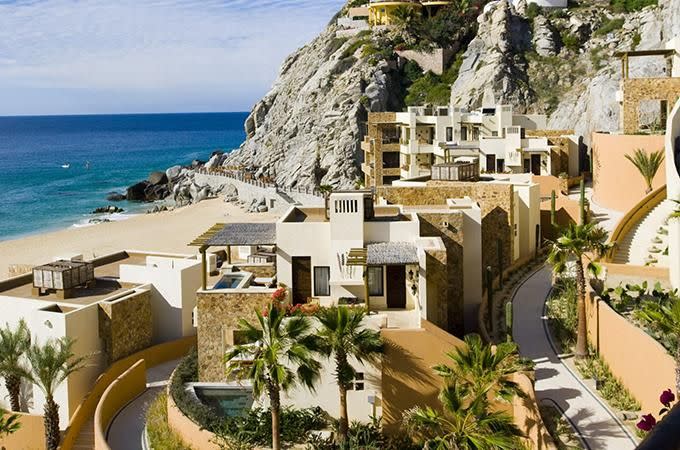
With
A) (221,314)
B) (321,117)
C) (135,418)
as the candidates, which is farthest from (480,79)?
(135,418)

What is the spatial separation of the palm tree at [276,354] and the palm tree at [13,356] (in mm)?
8001

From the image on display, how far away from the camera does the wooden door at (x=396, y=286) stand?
23156 millimetres

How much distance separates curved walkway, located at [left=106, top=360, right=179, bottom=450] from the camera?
70.9 ft

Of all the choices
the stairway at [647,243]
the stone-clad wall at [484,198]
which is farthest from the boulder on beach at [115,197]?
the stairway at [647,243]

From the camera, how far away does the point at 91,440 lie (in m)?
22.7

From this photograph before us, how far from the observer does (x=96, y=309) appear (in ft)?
83.0

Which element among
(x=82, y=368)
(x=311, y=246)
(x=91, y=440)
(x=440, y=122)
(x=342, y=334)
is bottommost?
(x=91, y=440)

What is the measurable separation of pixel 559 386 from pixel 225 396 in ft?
30.9

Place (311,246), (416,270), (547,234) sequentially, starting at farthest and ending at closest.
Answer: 1. (547,234)
2. (311,246)
3. (416,270)

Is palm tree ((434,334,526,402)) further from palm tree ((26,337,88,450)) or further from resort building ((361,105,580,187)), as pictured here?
resort building ((361,105,580,187))

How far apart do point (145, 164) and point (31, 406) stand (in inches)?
4855

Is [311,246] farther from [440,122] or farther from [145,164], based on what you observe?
[145,164]

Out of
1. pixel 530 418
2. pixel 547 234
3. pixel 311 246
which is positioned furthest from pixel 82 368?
pixel 547 234

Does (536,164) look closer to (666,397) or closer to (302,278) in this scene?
(302,278)
